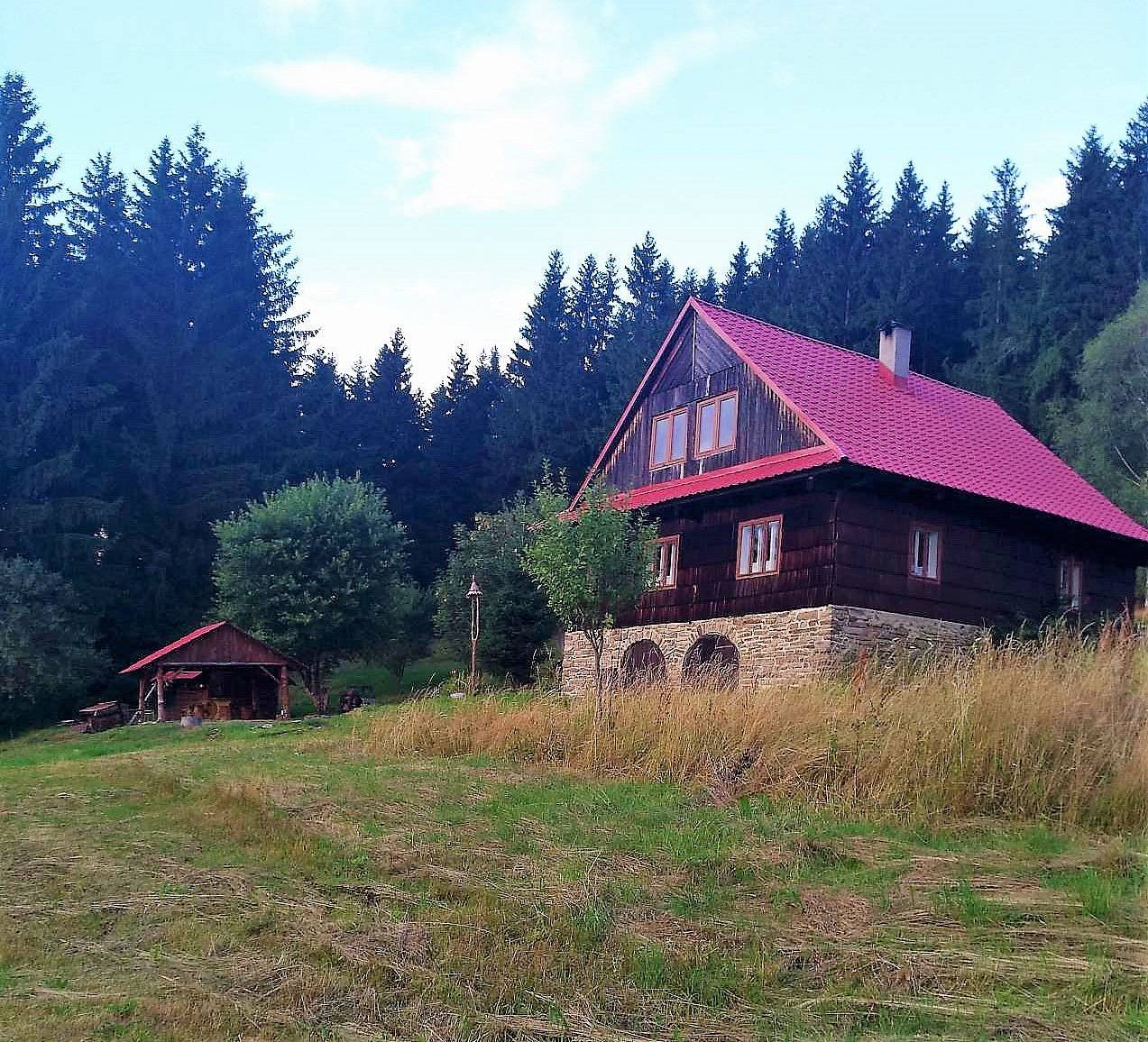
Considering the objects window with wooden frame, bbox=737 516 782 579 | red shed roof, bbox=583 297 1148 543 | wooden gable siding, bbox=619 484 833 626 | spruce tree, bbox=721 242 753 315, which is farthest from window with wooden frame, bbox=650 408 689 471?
spruce tree, bbox=721 242 753 315

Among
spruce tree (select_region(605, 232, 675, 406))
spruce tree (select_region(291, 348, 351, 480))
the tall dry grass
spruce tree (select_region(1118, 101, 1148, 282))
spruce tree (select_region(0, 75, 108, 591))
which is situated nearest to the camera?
the tall dry grass

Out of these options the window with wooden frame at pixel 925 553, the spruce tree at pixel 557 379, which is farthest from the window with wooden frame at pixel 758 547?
the spruce tree at pixel 557 379

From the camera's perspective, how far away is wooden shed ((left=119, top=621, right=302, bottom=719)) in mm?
29391

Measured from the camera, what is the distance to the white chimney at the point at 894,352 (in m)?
28.1

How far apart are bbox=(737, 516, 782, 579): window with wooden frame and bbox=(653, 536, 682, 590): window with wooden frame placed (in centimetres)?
204

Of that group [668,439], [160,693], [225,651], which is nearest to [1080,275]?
[668,439]

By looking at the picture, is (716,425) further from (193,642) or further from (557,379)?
(557,379)

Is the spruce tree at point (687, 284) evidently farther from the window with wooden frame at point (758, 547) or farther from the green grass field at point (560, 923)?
the green grass field at point (560, 923)

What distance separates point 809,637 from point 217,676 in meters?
17.2

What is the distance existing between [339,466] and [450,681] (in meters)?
27.1

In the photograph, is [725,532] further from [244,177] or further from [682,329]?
[244,177]

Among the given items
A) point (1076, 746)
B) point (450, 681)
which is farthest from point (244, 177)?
point (1076, 746)

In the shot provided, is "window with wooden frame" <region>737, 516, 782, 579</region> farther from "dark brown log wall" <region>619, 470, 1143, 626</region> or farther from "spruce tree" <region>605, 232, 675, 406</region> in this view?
"spruce tree" <region>605, 232, 675, 406</region>

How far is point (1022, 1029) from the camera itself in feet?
20.2
